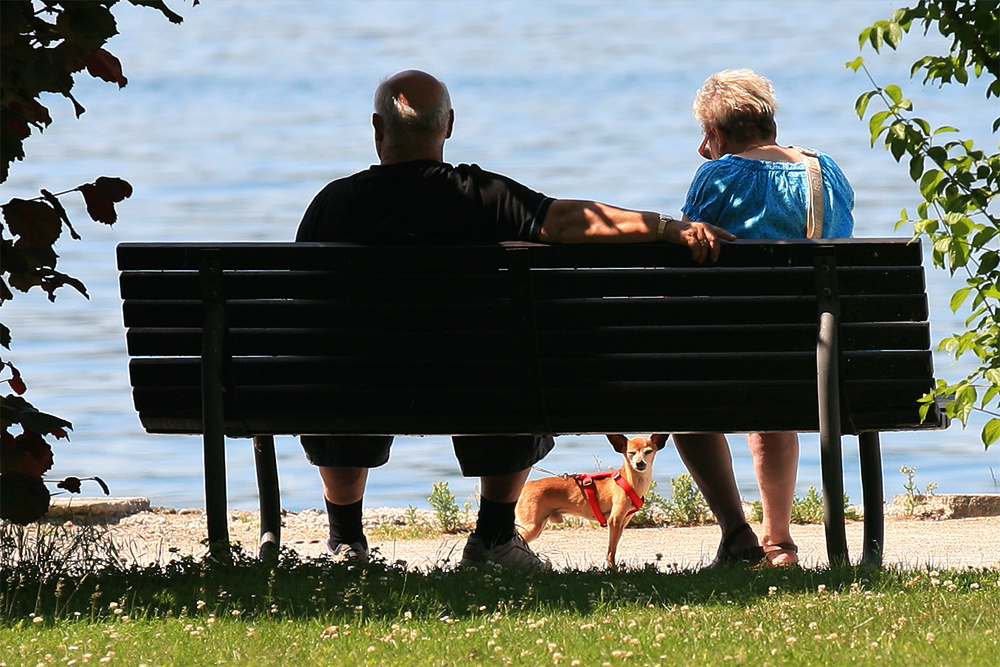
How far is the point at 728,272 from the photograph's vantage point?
556 centimetres

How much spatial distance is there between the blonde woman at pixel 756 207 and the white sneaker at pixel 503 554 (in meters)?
0.67

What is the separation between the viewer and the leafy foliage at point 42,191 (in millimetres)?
5234

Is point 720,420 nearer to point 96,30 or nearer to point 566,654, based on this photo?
point 566,654

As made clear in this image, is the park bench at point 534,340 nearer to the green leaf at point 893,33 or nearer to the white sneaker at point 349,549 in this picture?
the white sneaker at point 349,549

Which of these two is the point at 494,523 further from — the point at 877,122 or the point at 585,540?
the point at 585,540

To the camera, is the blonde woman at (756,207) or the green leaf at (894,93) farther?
the blonde woman at (756,207)

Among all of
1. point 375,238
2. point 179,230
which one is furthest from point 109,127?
point 375,238

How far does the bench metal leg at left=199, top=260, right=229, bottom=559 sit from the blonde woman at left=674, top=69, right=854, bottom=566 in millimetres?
1663

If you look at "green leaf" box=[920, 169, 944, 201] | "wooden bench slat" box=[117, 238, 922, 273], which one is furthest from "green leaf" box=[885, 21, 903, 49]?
"wooden bench slat" box=[117, 238, 922, 273]

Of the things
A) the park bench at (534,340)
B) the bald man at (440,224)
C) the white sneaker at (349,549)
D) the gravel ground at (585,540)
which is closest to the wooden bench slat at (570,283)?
the park bench at (534,340)

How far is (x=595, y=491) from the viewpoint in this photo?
759 cm

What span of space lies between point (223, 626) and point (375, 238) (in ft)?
5.43

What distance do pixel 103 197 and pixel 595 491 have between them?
119 inches

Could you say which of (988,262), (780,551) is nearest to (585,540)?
(780,551)
